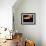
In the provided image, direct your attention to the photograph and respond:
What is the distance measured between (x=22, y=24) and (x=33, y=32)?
64 cm

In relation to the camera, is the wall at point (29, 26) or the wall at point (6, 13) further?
the wall at point (29, 26)

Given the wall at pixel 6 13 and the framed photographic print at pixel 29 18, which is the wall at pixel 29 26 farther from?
the wall at pixel 6 13

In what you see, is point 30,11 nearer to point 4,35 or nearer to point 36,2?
point 36,2

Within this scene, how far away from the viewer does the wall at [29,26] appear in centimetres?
594

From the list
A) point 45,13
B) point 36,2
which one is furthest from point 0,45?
point 36,2

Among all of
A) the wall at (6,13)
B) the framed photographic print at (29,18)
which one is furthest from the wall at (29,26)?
the wall at (6,13)

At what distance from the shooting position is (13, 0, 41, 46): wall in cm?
594

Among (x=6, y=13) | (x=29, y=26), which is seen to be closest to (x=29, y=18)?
(x=29, y=26)

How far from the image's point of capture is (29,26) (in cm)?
596

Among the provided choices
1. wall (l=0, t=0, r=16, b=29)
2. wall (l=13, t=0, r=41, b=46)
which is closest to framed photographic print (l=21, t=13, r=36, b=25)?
wall (l=13, t=0, r=41, b=46)

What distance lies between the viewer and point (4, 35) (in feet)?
14.0

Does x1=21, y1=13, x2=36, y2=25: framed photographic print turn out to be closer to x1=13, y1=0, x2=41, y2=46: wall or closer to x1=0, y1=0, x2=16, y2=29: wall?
x1=13, y1=0, x2=41, y2=46: wall

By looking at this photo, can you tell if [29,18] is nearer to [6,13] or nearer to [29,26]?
[29,26]

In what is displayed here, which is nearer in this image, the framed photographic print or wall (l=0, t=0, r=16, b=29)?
wall (l=0, t=0, r=16, b=29)
